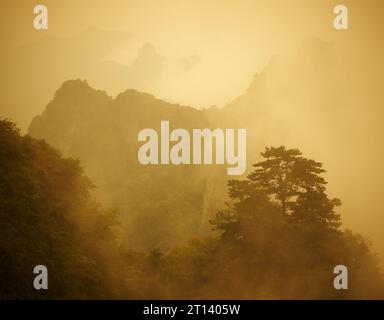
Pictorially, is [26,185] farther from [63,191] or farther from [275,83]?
[275,83]

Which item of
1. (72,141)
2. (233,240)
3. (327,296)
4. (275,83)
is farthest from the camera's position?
(72,141)

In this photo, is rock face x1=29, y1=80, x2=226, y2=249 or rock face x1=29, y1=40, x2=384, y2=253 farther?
rock face x1=29, y1=80, x2=226, y2=249

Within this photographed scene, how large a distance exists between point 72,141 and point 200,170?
14327 mm

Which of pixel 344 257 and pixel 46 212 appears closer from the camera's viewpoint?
pixel 46 212

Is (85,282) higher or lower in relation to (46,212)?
lower

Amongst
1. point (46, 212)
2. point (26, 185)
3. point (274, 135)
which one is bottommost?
point (46, 212)

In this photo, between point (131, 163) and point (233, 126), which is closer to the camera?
point (233, 126)

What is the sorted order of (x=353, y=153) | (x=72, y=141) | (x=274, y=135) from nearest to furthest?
(x=353, y=153)
(x=274, y=135)
(x=72, y=141)

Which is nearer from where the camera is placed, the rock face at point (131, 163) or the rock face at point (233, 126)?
the rock face at point (233, 126)

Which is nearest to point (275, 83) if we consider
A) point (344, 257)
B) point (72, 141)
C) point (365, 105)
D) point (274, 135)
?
point (274, 135)

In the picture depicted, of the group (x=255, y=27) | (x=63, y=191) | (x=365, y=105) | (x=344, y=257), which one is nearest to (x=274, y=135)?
(x=365, y=105)

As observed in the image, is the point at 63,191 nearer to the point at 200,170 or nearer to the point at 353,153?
the point at 200,170

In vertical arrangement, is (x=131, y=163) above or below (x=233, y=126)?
below

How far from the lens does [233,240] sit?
12859 mm
